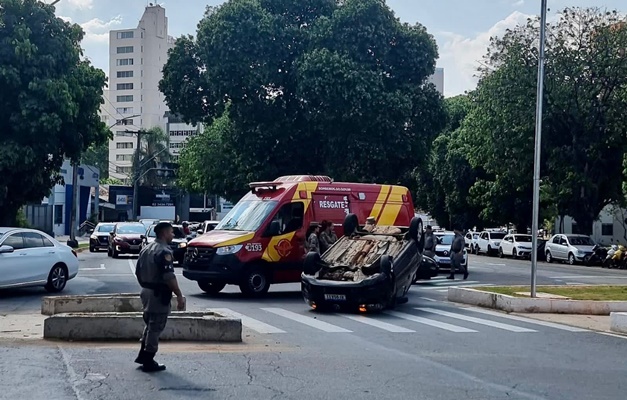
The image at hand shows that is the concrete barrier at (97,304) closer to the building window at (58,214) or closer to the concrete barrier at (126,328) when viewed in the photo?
the concrete barrier at (126,328)

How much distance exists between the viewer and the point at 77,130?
2761 cm

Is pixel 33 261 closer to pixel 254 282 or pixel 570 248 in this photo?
pixel 254 282

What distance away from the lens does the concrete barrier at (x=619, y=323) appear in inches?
599

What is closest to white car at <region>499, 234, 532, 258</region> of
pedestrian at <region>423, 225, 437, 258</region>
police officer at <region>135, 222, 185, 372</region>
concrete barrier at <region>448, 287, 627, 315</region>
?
pedestrian at <region>423, 225, 437, 258</region>

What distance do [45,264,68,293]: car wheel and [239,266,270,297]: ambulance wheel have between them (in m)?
4.30

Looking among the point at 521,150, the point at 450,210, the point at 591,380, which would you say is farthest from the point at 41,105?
the point at 450,210

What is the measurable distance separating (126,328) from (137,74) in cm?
11715

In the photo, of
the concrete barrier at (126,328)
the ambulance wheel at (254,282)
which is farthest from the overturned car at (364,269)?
the concrete barrier at (126,328)

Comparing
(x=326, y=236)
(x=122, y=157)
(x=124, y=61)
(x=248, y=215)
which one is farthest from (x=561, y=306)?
(x=122, y=157)

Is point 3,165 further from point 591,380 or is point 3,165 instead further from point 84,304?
point 591,380

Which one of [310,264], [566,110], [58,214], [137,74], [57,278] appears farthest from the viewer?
[137,74]

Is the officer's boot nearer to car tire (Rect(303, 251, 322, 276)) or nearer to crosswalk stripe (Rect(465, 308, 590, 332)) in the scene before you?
car tire (Rect(303, 251, 322, 276))

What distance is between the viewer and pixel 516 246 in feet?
163

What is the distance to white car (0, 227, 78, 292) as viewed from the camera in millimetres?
19344
